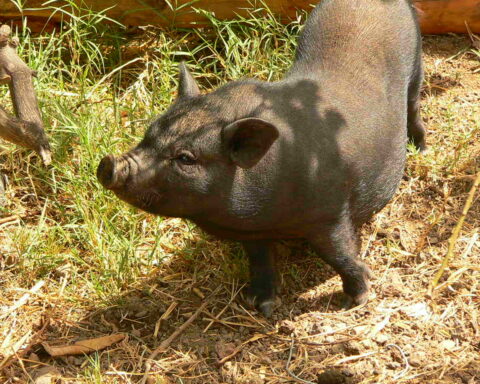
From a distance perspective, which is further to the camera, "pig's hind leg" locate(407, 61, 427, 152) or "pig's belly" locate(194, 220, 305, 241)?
"pig's hind leg" locate(407, 61, 427, 152)

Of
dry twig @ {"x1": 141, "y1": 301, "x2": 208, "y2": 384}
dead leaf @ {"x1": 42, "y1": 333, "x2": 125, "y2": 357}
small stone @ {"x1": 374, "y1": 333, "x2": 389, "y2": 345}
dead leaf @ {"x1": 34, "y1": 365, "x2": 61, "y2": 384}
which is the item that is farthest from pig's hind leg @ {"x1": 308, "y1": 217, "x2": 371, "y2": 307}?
dead leaf @ {"x1": 34, "y1": 365, "x2": 61, "y2": 384}

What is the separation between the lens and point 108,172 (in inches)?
166

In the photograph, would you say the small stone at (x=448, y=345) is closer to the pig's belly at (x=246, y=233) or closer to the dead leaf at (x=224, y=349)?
the pig's belly at (x=246, y=233)

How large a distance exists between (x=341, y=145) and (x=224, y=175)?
761 mm

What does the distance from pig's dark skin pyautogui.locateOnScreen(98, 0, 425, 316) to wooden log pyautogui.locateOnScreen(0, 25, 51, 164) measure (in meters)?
0.95

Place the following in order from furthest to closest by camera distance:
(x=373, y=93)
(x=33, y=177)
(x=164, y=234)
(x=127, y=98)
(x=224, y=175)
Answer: (x=127, y=98), (x=33, y=177), (x=164, y=234), (x=373, y=93), (x=224, y=175)

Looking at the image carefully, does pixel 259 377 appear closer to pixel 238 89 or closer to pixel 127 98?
pixel 238 89

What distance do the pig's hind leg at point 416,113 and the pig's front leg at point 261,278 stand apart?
5.09 ft

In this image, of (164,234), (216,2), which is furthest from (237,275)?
(216,2)

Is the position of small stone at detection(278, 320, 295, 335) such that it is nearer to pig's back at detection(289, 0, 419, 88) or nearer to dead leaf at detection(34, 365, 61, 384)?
dead leaf at detection(34, 365, 61, 384)

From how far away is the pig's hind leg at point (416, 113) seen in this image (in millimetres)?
5707

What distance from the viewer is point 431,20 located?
6.77 m

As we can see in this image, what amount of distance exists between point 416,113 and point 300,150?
1690mm

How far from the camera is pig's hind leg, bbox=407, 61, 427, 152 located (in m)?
5.71
